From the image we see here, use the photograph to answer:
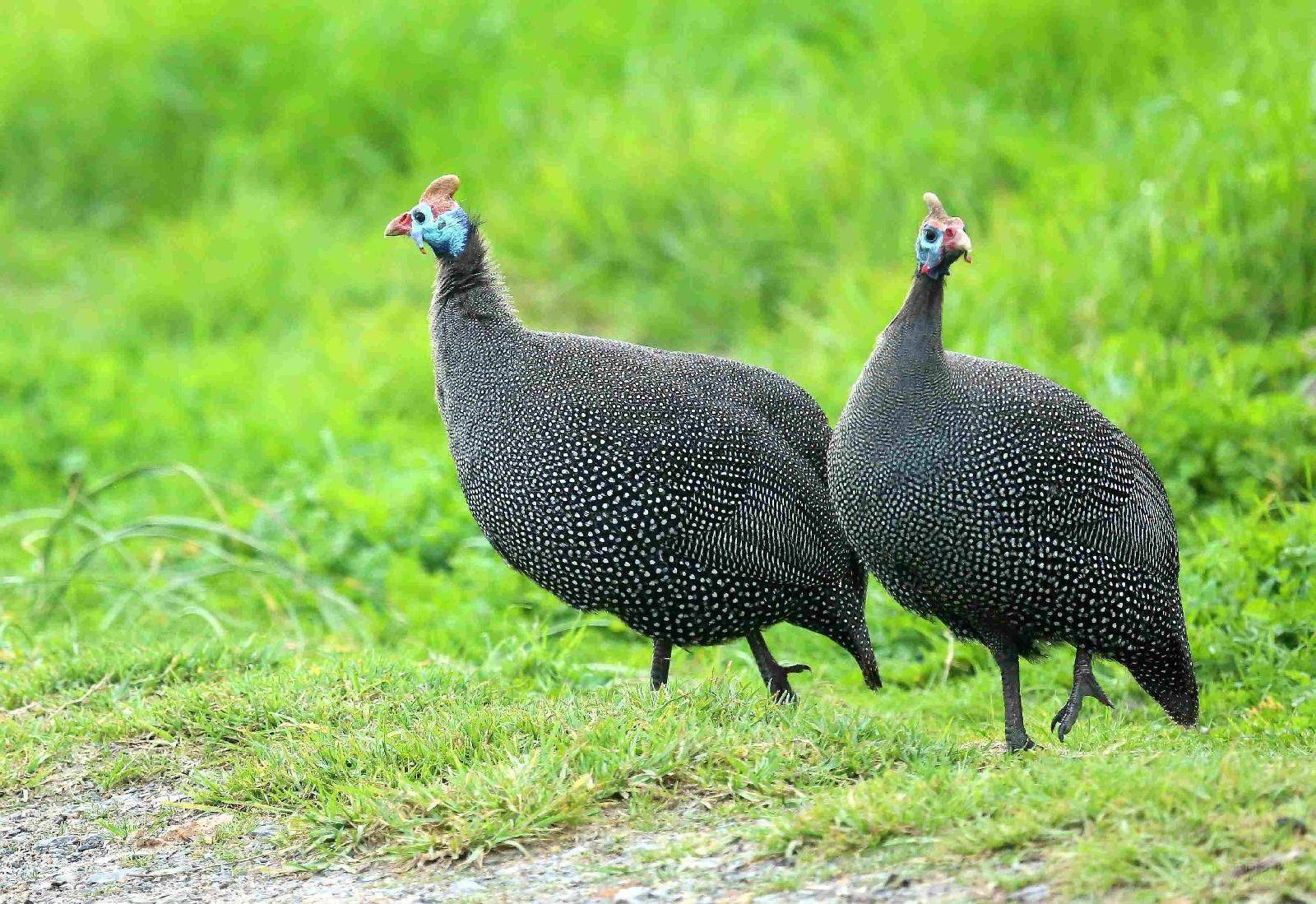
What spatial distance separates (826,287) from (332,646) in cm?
354

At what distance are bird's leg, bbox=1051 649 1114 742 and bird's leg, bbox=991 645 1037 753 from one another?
0.09 m

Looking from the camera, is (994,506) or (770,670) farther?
(770,670)

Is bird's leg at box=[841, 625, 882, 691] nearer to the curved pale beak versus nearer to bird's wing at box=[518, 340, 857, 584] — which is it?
bird's wing at box=[518, 340, 857, 584]

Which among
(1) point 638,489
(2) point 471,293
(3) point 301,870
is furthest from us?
(2) point 471,293

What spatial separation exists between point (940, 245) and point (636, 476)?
3.03 feet

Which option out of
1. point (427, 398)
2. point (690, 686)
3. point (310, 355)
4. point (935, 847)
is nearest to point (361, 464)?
point (427, 398)

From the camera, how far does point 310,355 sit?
833cm

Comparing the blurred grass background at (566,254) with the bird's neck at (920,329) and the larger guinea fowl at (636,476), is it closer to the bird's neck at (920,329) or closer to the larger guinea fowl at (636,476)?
the larger guinea fowl at (636,476)

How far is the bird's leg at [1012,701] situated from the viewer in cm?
388

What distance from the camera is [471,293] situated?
4445mm

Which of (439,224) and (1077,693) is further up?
(439,224)

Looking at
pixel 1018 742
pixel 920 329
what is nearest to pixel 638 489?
pixel 920 329

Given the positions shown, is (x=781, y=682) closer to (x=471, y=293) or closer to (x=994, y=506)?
(x=994, y=506)

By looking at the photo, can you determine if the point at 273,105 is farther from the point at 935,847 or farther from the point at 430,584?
the point at 935,847
